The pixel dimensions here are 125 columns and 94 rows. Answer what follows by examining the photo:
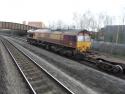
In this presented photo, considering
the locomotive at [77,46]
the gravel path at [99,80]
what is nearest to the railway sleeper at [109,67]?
the locomotive at [77,46]

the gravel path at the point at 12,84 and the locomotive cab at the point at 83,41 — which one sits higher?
the locomotive cab at the point at 83,41

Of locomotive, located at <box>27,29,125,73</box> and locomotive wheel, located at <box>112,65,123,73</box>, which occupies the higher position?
locomotive, located at <box>27,29,125,73</box>

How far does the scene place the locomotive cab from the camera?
955 inches

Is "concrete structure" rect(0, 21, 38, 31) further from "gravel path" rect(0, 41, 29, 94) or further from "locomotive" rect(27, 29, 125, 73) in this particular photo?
"gravel path" rect(0, 41, 29, 94)

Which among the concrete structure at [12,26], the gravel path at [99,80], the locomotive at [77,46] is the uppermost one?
the concrete structure at [12,26]

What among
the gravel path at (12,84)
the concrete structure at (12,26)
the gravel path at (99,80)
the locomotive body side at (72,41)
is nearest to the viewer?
the gravel path at (12,84)

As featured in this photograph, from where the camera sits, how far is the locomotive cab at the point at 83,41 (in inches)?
955

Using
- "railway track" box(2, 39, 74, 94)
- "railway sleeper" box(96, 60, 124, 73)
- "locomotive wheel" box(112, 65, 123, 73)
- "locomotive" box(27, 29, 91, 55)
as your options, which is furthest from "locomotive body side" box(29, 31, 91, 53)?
"railway track" box(2, 39, 74, 94)

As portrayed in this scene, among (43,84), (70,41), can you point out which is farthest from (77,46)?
(43,84)

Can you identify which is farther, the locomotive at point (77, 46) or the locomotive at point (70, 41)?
the locomotive at point (70, 41)

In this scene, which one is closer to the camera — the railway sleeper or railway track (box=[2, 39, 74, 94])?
railway track (box=[2, 39, 74, 94])

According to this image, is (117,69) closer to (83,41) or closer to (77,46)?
(77,46)

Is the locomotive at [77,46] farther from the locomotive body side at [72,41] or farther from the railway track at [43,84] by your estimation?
the railway track at [43,84]

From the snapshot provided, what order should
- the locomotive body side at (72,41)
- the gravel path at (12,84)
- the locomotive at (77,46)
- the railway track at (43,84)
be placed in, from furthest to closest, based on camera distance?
the locomotive body side at (72,41), the locomotive at (77,46), the railway track at (43,84), the gravel path at (12,84)
